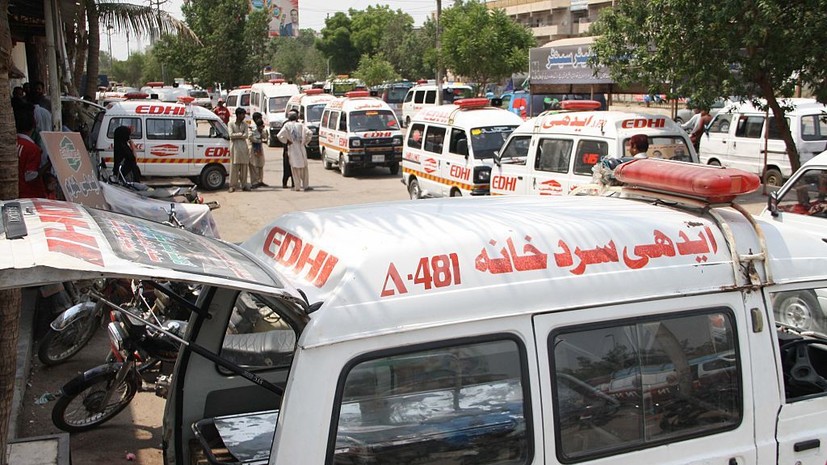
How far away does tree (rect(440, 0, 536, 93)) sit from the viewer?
1254 inches

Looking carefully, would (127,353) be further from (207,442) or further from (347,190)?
(347,190)

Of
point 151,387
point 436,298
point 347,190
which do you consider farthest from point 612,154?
point 347,190

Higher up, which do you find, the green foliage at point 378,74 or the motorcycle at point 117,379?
the green foliage at point 378,74

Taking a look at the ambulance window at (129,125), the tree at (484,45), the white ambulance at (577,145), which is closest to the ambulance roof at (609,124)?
the white ambulance at (577,145)

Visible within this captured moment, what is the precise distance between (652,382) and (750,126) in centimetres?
1559

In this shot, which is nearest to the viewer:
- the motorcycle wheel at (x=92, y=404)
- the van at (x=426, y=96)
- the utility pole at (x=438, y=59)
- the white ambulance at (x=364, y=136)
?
the motorcycle wheel at (x=92, y=404)

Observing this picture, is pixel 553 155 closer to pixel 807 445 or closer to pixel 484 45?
pixel 807 445

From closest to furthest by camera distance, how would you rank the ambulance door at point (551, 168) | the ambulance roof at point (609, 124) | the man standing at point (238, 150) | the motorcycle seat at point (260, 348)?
the motorcycle seat at point (260, 348) → the ambulance roof at point (609, 124) → the ambulance door at point (551, 168) → the man standing at point (238, 150)

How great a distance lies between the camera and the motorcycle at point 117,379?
564 centimetres

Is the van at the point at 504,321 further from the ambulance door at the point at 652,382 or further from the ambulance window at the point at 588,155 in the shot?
the ambulance window at the point at 588,155

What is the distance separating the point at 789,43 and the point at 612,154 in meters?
3.60

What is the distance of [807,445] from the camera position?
3.24m

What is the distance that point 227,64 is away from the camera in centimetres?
4144

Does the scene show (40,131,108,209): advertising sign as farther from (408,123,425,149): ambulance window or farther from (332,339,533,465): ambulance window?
(408,123,425,149): ambulance window
